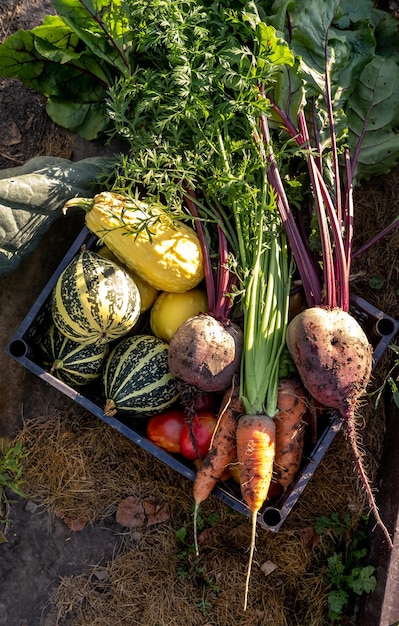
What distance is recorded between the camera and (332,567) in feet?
9.64

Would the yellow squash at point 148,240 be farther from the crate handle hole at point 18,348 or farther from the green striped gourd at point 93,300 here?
the crate handle hole at point 18,348

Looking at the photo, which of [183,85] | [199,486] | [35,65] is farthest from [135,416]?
[35,65]

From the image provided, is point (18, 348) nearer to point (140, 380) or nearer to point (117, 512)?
point (140, 380)

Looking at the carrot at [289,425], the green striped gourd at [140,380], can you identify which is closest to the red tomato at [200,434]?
the green striped gourd at [140,380]

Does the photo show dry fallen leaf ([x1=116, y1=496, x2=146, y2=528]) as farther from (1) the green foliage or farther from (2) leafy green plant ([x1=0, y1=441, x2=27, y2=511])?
(1) the green foliage

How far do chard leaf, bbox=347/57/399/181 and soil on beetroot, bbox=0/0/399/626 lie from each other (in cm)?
30

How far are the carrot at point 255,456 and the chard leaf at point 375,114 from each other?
1.26 m

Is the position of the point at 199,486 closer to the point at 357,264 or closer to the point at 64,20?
the point at 357,264

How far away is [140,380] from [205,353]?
15.7 inches

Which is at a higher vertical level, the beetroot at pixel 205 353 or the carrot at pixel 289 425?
the beetroot at pixel 205 353

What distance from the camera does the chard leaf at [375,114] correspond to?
9.02 feet

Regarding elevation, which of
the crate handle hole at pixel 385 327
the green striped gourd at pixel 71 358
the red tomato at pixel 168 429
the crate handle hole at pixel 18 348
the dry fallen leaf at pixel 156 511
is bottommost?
the dry fallen leaf at pixel 156 511

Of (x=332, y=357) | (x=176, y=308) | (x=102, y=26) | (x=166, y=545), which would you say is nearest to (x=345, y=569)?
(x=166, y=545)

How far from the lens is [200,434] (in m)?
2.65
